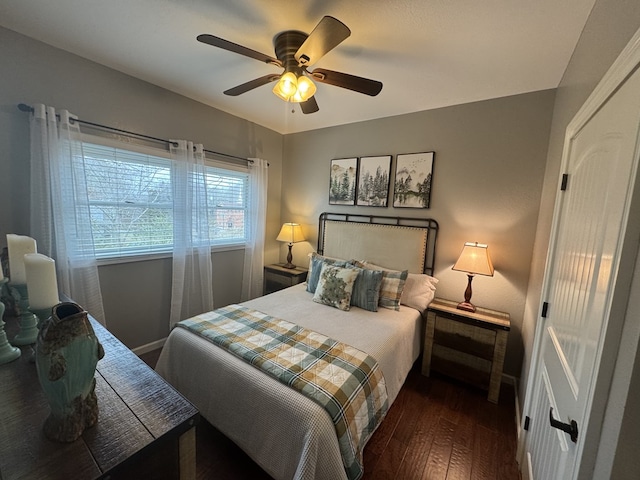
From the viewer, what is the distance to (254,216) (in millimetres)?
3344

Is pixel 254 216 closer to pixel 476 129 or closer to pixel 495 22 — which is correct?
pixel 476 129

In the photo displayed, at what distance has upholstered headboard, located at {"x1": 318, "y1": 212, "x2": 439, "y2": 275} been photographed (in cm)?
266

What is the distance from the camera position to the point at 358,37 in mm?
1605

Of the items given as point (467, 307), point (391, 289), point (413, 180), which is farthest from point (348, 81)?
point (467, 307)

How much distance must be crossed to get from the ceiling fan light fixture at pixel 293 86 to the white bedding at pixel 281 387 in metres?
1.59

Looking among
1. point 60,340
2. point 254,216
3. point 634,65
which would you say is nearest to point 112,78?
point 254,216

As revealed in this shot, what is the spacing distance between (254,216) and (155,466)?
2.84 metres

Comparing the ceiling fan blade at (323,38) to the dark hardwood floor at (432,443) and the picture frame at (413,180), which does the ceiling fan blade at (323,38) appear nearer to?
the picture frame at (413,180)

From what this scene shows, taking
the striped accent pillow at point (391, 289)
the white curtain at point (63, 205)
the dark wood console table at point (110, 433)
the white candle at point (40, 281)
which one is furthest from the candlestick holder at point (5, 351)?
the striped accent pillow at point (391, 289)

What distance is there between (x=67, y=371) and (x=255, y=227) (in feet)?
9.09

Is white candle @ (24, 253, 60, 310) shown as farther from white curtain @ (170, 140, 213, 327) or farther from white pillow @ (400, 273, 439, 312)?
white pillow @ (400, 273, 439, 312)

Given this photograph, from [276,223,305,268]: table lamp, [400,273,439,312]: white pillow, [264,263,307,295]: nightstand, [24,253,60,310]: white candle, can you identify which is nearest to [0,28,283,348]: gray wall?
[264,263,307,295]: nightstand

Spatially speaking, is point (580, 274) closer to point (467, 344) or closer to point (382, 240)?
point (467, 344)

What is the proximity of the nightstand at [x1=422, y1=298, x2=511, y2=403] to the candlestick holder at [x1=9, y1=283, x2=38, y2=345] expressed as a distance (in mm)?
2513
